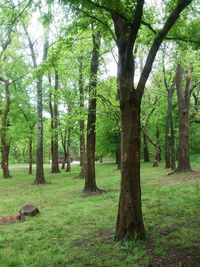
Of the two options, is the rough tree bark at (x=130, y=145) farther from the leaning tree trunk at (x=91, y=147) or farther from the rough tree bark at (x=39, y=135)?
the rough tree bark at (x=39, y=135)

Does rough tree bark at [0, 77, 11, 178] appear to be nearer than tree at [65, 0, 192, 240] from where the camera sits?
No

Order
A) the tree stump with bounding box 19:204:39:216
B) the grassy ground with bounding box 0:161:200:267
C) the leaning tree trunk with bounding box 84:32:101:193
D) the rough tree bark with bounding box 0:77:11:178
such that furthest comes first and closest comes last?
the rough tree bark with bounding box 0:77:11:178
the leaning tree trunk with bounding box 84:32:101:193
the tree stump with bounding box 19:204:39:216
the grassy ground with bounding box 0:161:200:267

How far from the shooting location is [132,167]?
729 cm

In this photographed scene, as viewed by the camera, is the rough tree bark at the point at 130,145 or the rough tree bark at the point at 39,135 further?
the rough tree bark at the point at 39,135

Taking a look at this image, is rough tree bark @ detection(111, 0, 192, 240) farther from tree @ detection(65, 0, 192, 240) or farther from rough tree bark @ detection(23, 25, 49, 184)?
rough tree bark @ detection(23, 25, 49, 184)

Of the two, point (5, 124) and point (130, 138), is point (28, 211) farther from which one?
point (5, 124)

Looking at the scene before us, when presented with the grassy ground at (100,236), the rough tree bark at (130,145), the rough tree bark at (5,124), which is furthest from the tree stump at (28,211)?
the rough tree bark at (5,124)

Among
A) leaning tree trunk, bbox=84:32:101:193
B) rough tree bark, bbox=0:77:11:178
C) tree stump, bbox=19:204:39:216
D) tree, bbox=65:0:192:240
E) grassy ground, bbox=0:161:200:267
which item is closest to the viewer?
grassy ground, bbox=0:161:200:267

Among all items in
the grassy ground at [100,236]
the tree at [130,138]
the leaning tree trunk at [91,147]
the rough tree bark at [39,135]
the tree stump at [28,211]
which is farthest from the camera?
the rough tree bark at [39,135]

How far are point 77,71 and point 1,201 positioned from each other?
11.5m

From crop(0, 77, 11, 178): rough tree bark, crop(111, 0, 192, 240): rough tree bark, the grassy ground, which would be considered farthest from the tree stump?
crop(0, 77, 11, 178): rough tree bark

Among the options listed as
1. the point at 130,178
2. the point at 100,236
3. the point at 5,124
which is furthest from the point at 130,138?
the point at 5,124

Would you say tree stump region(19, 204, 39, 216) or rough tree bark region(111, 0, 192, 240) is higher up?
rough tree bark region(111, 0, 192, 240)

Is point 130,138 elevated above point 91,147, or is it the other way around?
point 91,147
